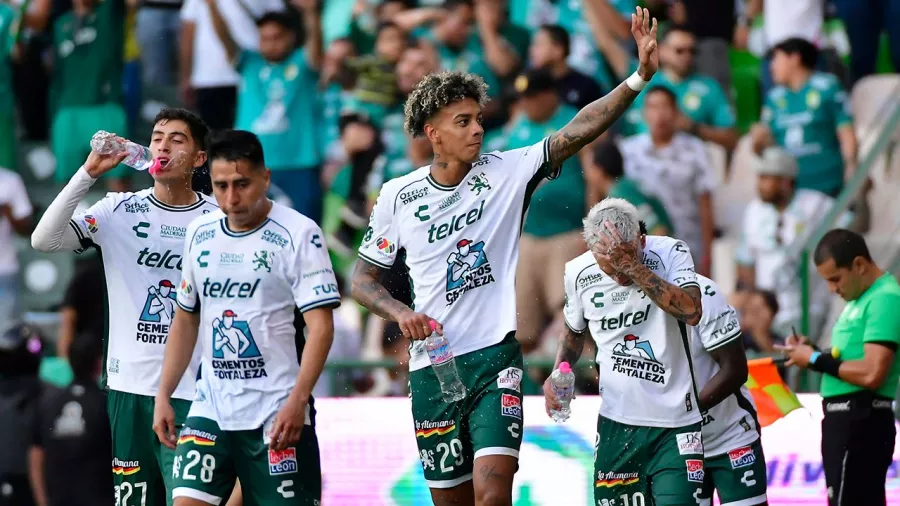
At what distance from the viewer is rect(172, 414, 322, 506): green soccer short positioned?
7.09 m

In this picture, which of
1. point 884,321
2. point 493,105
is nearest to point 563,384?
point 884,321

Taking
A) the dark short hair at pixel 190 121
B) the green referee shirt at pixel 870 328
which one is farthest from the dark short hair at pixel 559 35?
the dark short hair at pixel 190 121

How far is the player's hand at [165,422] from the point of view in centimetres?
755

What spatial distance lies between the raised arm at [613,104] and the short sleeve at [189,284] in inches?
79.7

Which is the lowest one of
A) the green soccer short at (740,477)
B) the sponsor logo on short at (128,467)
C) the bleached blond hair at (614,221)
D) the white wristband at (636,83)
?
the green soccer short at (740,477)

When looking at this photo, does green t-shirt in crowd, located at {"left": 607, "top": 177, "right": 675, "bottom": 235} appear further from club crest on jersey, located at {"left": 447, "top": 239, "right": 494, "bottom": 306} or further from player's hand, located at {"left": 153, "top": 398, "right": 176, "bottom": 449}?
player's hand, located at {"left": 153, "top": 398, "right": 176, "bottom": 449}

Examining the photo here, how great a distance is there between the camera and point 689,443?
799cm

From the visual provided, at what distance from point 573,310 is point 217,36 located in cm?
822

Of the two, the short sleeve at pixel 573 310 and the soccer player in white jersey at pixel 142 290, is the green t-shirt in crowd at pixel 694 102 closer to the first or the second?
the short sleeve at pixel 573 310

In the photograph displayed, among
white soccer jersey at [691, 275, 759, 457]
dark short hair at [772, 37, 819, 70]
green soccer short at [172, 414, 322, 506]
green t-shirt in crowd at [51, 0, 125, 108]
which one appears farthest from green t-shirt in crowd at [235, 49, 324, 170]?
green soccer short at [172, 414, 322, 506]

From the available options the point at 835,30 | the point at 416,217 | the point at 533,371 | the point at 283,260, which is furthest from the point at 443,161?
the point at 835,30

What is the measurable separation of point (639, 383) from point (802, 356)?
1776mm

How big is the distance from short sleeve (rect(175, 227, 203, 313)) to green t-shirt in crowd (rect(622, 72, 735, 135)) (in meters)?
7.72

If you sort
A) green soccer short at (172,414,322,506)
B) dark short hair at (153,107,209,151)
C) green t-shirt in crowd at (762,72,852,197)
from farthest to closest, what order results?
green t-shirt in crowd at (762,72,852,197), dark short hair at (153,107,209,151), green soccer short at (172,414,322,506)
